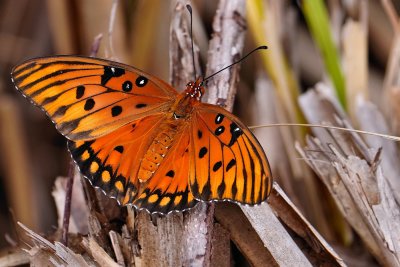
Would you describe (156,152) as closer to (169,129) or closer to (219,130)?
(169,129)

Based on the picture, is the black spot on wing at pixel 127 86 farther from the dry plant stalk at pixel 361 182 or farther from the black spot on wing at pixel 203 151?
the dry plant stalk at pixel 361 182

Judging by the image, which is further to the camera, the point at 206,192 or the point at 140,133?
the point at 140,133

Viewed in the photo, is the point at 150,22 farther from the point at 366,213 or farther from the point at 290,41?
the point at 366,213

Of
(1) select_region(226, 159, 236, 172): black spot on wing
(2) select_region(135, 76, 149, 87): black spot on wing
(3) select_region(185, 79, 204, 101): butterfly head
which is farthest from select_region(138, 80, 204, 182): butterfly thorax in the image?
(1) select_region(226, 159, 236, 172): black spot on wing

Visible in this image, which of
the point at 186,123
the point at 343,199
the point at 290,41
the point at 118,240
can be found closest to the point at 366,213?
the point at 343,199

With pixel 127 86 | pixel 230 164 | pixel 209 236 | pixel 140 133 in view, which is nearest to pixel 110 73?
pixel 127 86

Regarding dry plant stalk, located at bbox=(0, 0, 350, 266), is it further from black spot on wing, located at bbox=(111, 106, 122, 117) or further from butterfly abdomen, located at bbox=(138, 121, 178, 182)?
black spot on wing, located at bbox=(111, 106, 122, 117)
